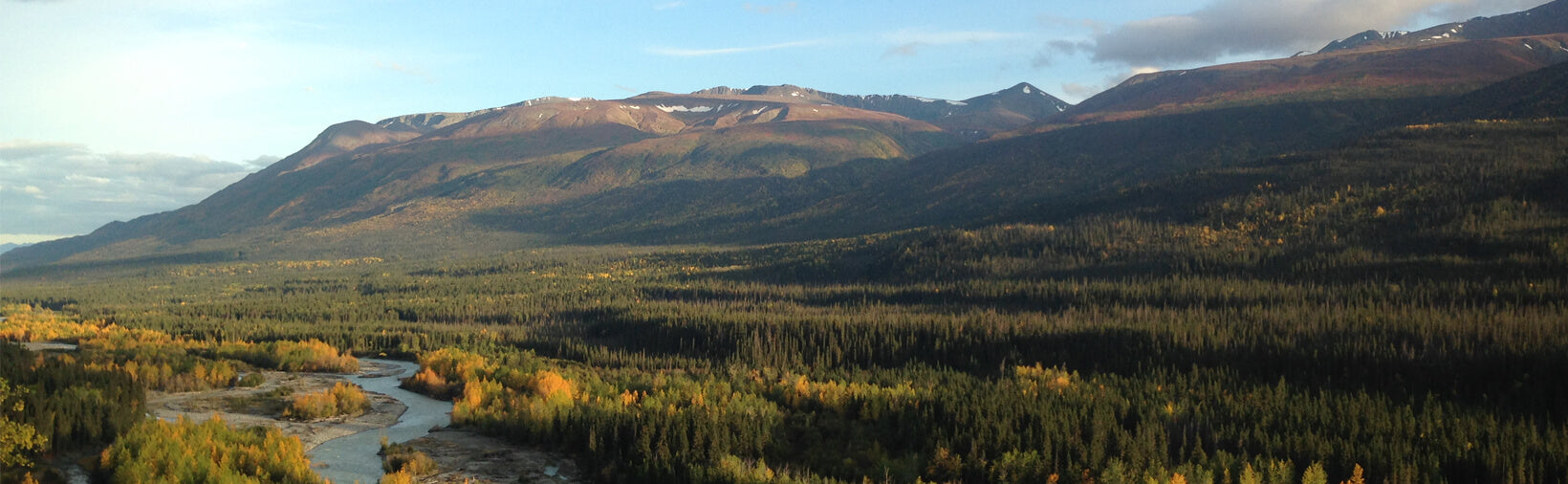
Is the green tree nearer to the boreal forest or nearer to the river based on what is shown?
the boreal forest

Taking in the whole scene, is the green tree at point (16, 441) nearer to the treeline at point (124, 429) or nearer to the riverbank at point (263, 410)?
the treeline at point (124, 429)

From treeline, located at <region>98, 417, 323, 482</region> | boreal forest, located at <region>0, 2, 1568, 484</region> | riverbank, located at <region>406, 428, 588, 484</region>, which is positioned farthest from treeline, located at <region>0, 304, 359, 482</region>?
riverbank, located at <region>406, 428, 588, 484</region>

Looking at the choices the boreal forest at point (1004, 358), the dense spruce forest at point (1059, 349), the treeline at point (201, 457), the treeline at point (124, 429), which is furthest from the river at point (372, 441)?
the dense spruce forest at point (1059, 349)

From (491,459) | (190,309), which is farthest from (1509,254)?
(190,309)

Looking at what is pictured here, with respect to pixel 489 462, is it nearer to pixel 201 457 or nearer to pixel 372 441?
pixel 372 441

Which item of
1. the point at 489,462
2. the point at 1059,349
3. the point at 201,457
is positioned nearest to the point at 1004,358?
the point at 1059,349

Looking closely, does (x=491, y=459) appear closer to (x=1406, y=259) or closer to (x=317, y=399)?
(x=317, y=399)
